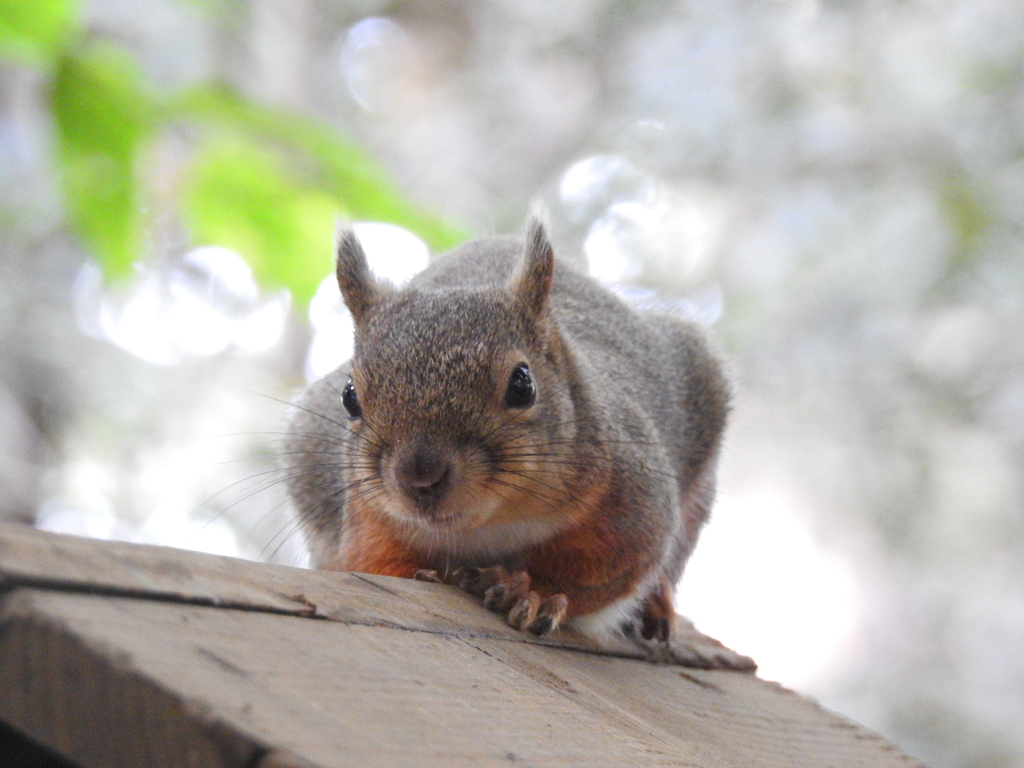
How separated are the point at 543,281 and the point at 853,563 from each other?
3.69m

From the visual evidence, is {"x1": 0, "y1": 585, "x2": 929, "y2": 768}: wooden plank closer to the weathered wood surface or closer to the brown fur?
the weathered wood surface

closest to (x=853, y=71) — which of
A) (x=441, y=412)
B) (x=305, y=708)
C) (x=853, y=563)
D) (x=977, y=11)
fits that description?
(x=977, y=11)

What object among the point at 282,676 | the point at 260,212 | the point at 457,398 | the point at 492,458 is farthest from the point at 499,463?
the point at 282,676

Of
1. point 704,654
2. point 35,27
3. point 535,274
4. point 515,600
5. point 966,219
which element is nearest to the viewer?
point 35,27

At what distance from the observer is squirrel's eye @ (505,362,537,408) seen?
6.30ft

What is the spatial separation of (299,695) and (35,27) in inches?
43.5

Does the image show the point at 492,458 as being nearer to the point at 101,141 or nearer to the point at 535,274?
the point at 535,274

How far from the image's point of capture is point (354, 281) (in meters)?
2.20

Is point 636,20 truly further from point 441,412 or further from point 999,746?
point 441,412

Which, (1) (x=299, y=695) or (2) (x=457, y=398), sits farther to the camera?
(2) (x=457, y=398)

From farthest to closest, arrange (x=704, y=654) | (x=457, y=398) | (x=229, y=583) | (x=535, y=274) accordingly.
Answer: (x=704, y=654) → (x=535, y=274) → (x=457, y=398) → (x=229, y=583)

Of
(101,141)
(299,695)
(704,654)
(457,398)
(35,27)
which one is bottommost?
(299,695)

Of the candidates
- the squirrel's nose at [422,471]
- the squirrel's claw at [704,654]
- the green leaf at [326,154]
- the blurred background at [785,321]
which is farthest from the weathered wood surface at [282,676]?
the blurred background at [785,321]

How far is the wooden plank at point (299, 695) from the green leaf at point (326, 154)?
726 millimetres
